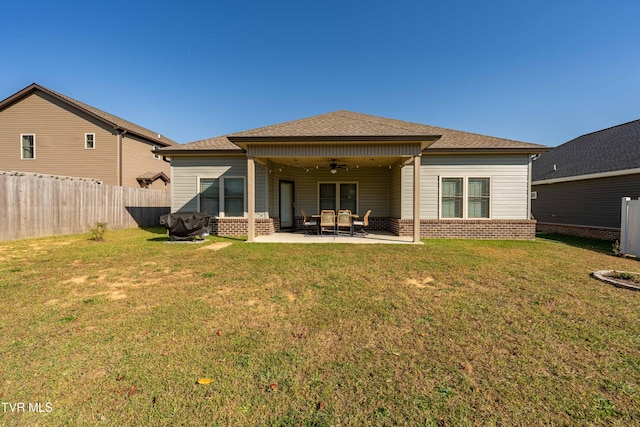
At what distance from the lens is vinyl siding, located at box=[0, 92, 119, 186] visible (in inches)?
641

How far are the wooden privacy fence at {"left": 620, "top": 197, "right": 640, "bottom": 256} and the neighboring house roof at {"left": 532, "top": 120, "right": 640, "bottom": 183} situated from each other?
3.57 metres

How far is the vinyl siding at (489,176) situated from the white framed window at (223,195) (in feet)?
21.1

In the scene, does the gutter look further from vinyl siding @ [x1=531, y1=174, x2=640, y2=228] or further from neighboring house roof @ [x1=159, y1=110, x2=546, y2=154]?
neighboring house roof @ [x1=159, y1=110, x2=546, y2=154]

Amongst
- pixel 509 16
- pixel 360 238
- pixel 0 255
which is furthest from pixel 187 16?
pixel 509 16

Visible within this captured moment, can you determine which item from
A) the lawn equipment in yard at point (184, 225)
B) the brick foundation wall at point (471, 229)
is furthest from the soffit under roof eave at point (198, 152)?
the brick foundation wall at point (471, 229)

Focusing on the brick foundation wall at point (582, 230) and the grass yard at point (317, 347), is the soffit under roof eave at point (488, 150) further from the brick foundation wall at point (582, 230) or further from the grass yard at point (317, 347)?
the grass yard at point (317, 347)

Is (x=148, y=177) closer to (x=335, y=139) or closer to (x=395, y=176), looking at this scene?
(x=335, y=139)

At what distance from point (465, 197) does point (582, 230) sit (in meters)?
5.77

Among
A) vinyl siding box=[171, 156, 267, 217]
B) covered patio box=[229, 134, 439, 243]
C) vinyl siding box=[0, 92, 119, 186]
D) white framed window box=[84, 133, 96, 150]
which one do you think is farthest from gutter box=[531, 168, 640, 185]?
white framed window box=[84, 133, 96, 150]

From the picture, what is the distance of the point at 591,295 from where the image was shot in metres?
4.11

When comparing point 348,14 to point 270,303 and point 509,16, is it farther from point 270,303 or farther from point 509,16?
point 270,303

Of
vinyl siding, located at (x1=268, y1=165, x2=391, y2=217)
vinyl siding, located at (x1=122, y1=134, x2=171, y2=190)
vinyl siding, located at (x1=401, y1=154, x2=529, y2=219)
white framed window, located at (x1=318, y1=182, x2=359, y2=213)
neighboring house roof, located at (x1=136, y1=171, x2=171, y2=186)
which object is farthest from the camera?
neighboring house roof, located at (x1=136, y1=171, x2=171, y2=186)

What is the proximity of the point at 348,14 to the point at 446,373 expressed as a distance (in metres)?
15.2

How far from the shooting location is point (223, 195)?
11.1 meters
